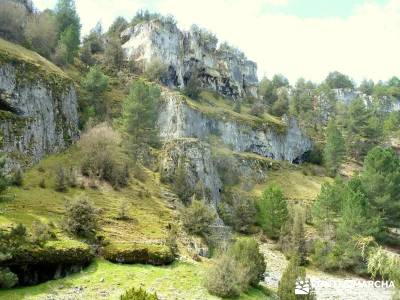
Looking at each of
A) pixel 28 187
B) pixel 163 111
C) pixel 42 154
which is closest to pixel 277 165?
pixel 163 111

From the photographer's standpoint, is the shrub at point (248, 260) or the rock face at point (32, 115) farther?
the rock face at point (32, 115)

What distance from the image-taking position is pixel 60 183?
39.4 m

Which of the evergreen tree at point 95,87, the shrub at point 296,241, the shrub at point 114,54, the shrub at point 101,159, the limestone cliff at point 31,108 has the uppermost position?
the shrub at point 114,54

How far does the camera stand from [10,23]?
59500 millimetres

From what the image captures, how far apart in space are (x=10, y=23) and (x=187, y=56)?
47.3 metres

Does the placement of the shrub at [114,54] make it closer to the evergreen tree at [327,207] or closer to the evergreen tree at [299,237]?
the evergreen tree at [327,207]

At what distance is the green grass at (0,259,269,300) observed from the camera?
2355cm

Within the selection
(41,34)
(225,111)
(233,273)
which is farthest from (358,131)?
(233,273)

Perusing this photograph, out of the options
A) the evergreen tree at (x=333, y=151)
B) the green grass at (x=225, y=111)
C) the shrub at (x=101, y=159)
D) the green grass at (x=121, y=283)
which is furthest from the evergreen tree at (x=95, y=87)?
the evergreen tree at (x=333, y=151)

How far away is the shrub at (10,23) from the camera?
193 feet

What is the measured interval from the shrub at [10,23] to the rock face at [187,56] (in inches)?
1285

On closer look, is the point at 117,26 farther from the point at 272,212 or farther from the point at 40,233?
the point at 40,233

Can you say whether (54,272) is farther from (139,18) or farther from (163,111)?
(139,18)
